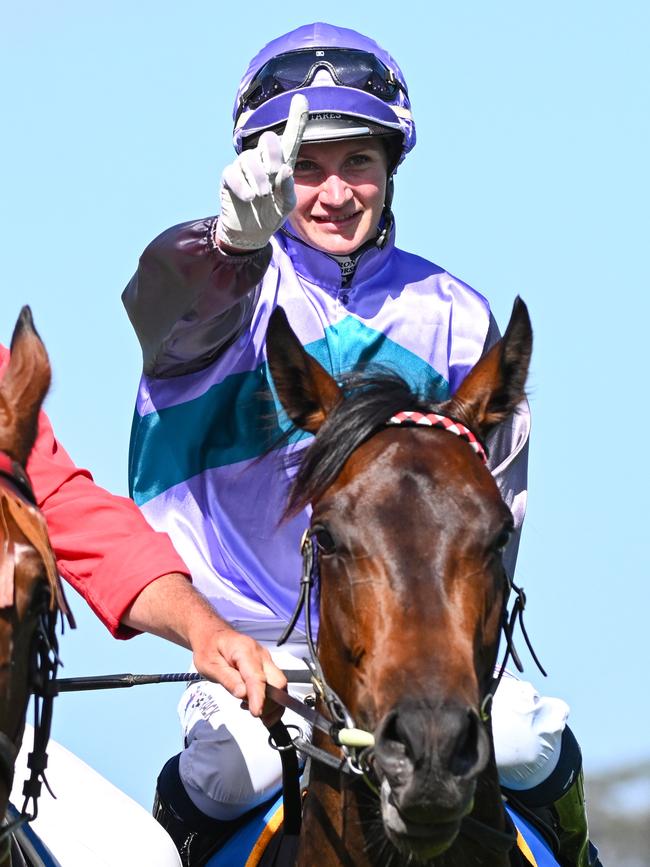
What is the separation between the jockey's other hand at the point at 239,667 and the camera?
4.57 metres

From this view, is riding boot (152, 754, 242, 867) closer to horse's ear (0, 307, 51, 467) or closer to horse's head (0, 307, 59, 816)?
horse's head (0, 307, 59, 816)

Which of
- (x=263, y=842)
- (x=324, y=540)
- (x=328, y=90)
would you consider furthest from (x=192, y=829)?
(x=328, y=90)

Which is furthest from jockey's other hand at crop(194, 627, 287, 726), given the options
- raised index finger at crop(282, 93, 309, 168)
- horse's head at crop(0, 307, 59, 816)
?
raised index finger at crop(282, 93, 309, 168)

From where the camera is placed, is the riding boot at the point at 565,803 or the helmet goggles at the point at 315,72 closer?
the riding boot at the point at 565,803

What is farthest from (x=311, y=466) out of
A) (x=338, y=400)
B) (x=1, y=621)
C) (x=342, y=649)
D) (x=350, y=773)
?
(x=1, y=621)

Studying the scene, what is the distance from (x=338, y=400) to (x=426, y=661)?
1090 mm

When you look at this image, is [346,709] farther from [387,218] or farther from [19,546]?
[387,218]

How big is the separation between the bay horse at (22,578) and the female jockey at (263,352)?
1.32 m

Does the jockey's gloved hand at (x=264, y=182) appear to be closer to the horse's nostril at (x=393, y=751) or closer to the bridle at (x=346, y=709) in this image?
the bridle at (x=346, y=709)

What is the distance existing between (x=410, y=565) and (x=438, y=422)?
1.96 feet

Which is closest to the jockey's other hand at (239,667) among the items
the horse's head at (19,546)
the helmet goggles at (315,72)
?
the horse's head at (19,546)

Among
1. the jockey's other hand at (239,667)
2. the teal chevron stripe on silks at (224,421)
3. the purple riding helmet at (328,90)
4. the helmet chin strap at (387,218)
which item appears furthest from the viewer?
the helmet chin strap at (387,218)

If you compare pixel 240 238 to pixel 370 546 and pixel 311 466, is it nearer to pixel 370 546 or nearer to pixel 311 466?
pixel 311 466

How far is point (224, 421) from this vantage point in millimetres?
6172
